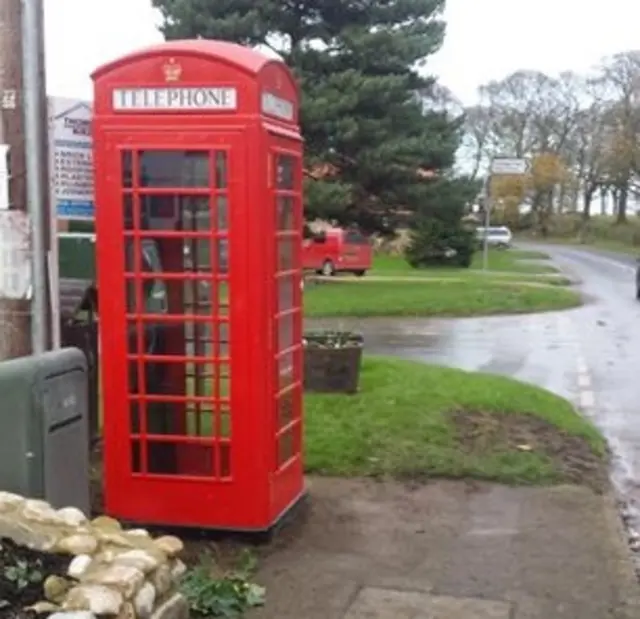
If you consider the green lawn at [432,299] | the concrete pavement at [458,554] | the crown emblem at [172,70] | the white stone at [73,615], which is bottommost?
the green lawn at [432,299]

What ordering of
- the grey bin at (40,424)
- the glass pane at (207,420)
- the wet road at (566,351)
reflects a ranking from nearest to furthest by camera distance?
the grey bin at (40,424) < the glass pane at (207,420) < the wet road at (566,351)

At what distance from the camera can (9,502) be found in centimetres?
440

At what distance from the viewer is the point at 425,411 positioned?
29.7ft

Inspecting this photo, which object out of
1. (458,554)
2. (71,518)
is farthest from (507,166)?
(71,518)

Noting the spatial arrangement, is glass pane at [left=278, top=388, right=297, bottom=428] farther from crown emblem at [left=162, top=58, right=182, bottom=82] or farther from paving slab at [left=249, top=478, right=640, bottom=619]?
crown emblem at [left=162, top=58, right=182, bottom=82]

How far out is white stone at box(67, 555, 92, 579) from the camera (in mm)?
Answer: 3945

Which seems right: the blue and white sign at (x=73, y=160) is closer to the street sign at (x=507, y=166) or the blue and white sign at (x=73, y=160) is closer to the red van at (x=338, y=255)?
the street sign at (x=507, y=166)

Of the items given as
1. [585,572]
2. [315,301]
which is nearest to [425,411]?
[585,572]

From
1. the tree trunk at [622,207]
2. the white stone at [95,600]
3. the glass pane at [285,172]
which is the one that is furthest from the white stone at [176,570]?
the tree trunk at [622,207]

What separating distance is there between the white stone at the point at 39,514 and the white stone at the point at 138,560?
1.18 feet

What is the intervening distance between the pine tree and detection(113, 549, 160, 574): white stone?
69.6 ft

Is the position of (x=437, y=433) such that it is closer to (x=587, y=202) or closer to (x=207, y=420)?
(x=207, y=420)

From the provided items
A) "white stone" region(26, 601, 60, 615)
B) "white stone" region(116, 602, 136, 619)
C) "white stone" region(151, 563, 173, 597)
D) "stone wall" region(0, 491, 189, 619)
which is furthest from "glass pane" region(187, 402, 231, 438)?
"white stone" region(26, 601, 60, 615)

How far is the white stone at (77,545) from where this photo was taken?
13.5ft
